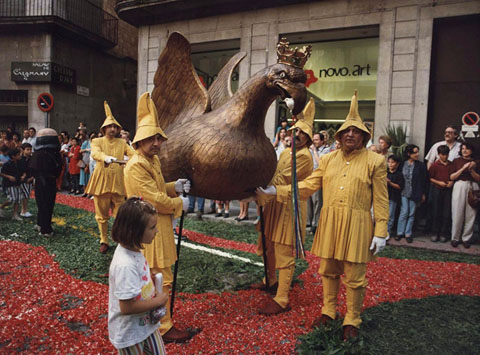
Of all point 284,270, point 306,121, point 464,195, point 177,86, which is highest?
point 177,86

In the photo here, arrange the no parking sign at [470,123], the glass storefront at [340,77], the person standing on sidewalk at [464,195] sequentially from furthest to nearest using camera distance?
the glass storefront at [340,77], the no parking sign at [470,123], the person standing on sidewalk at [464,195]

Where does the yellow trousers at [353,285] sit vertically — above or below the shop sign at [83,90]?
below

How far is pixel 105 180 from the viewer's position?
540 centimetres

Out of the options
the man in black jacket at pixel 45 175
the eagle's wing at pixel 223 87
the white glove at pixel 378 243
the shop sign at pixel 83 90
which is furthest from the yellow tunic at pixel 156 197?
the shop sign at pixel 83 90

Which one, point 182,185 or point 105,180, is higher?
point 182,185

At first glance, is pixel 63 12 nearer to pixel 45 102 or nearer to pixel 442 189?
pixel 45 102

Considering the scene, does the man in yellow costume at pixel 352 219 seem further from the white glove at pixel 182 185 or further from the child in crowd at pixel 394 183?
the child in crowd at pixel 394 183

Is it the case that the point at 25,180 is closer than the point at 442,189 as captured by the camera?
No

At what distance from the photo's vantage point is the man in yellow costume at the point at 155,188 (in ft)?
8.86

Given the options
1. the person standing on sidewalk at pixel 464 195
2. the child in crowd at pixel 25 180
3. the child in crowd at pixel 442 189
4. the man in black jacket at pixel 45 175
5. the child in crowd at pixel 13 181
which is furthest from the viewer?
the child in crowd at pixel 25 180

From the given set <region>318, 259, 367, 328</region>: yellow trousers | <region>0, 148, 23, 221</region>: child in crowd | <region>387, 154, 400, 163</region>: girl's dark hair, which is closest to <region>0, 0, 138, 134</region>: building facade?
<region>0, 148, 23, 221</region>: child in crowd

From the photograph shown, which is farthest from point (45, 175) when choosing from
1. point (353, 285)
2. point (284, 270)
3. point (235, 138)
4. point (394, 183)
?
point (394, 183)

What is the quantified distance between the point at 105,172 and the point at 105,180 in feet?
0.39

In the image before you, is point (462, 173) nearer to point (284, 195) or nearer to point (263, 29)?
point (284, 195)
